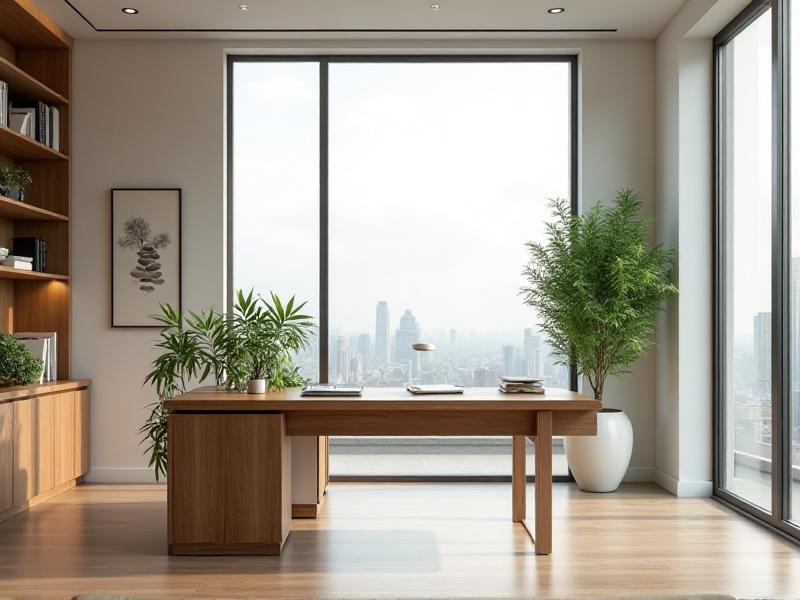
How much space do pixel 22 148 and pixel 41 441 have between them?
6.18ft

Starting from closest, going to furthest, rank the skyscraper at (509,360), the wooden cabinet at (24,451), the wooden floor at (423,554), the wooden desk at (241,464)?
the wooden floor at (423,554)
the wooden desk at (241,464)
the wooden cabinet at (24,451)
the skyscraper at (509,360)

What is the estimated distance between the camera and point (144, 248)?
5.66 m

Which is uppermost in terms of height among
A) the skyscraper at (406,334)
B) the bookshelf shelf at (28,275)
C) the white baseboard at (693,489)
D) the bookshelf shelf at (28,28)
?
the bookshelf shelf at (28,28)

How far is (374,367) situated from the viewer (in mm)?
5809

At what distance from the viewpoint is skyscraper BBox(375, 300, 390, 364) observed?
581 cm

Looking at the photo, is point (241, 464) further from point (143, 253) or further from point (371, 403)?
point (143, 253)

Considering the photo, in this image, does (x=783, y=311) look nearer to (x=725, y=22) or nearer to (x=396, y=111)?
(x=725, y=22)

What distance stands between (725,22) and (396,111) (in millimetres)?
2268

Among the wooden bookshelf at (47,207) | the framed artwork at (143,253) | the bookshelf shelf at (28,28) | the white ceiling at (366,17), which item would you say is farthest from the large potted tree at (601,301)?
the bookshelf shelf at (28,28)

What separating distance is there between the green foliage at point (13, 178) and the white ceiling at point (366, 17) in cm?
105

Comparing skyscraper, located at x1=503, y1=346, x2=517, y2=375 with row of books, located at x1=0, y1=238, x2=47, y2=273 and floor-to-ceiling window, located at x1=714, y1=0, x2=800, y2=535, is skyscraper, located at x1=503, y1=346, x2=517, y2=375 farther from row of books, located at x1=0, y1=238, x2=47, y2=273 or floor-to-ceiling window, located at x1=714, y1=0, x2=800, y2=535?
row of books, located at x1=0, y1=238, x2=47, y2=273

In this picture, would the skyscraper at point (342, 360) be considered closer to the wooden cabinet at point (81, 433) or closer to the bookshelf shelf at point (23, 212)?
the wooden cabinet at point (81, 433)

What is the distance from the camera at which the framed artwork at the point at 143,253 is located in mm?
5652

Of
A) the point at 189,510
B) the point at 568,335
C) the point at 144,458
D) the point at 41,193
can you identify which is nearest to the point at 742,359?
the point at 568,335
